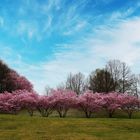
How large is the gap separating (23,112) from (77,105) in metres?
9.97

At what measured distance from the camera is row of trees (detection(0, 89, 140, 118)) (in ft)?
167

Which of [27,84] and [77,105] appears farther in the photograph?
[27,84]

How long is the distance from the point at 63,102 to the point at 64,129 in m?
17.8

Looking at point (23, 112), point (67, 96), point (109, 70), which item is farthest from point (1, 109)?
point (109, 70)

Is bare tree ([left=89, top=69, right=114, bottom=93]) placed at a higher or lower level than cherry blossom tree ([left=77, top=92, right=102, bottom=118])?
higher

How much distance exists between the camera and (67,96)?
5059 cm

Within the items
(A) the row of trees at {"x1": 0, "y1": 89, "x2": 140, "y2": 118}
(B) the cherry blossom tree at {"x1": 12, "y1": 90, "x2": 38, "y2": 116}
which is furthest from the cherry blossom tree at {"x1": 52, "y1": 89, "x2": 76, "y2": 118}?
(B) the cherry blossom tree at {"x1": 12, "y1": 90, "x2": 38, "y2": 116}

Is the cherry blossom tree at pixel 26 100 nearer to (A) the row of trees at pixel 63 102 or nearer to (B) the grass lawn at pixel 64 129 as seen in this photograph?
(A) the row of trees at pixel 63 102

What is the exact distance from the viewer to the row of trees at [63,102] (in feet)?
167

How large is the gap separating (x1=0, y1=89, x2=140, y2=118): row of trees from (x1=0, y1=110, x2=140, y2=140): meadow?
12540 mm

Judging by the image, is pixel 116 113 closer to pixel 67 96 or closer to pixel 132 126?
pixel 67 96

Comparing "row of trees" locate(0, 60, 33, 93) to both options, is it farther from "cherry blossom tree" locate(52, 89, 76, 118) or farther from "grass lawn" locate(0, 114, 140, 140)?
"grass lawn" locate(0, 114, 140, 140)

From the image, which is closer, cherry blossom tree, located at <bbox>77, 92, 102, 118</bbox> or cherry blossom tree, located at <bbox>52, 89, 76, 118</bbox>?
cherry blossom tree, located at <bbox>52, 89, 76, 118</bbox>

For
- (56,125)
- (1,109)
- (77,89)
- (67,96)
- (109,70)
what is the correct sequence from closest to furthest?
(56,125) < (67,96) < (1,109) < (109,70) < (77,89)
